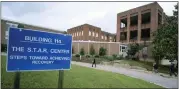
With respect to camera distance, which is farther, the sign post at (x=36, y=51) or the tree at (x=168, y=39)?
the tree at (x=168, y=39)

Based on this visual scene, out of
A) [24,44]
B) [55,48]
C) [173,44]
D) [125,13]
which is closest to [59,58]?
[55,48]

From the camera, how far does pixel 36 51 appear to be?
213 inches

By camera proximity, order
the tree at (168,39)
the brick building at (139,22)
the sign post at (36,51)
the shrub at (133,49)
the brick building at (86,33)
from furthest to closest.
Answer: the brick building at (86,33) < the brick building at (139,22) < the shrub at (133,49) < the tree at (168,39) < the sign post at (36,51)

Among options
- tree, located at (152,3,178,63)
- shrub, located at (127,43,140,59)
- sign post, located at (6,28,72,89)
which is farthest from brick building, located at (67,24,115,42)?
sign post, located at (6,28,72,89)

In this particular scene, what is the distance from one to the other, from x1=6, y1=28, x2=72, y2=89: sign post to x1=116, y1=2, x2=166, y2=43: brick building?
3961 centimetres

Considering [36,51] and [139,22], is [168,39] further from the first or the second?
[36,51]

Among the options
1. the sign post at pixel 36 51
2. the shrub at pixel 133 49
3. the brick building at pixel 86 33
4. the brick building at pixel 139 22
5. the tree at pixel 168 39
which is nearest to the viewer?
the sign post at pixel 36 51

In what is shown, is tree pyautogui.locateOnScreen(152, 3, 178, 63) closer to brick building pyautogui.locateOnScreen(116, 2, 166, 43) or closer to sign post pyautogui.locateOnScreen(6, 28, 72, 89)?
brick building pyautogui.locateOnScreen(116, 2, 166, 43)

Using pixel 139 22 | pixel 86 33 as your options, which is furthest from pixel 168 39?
pixel 86 33

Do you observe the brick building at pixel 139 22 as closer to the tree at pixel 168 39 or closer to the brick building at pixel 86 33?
the tree at pixel 168 39

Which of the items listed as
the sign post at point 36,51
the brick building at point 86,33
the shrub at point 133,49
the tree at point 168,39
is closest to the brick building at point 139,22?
the shrub at point 133,49

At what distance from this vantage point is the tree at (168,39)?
1223 inches

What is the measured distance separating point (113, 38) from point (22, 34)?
7437 cm

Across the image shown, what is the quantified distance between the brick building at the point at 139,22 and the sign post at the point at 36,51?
39.6 m
